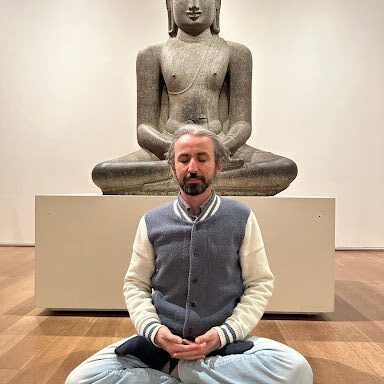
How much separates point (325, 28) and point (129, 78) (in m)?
1.97

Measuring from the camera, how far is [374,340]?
7.75 feet

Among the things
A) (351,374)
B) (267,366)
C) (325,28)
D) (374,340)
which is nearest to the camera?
(267,366)

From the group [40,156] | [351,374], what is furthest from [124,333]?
[40,156]

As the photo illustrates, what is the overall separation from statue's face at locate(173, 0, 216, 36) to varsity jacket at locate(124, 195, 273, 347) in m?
2.11

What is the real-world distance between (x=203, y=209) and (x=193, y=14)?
2186 mm

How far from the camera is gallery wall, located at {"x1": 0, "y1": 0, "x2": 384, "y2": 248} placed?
526 centimetres

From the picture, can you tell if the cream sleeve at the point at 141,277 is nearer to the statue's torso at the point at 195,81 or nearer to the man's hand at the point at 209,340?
the man's hand at the point at 209,340

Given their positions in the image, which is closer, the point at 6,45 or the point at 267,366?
the point at 267,366

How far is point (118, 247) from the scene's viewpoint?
9.26 ft

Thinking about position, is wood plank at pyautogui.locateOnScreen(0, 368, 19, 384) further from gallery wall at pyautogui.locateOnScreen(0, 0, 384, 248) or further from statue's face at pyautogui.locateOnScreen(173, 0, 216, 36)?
gallery wall at pyautogui.locateOnScreen(0, 0, 384, 248)

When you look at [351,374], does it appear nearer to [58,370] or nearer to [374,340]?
[374,340]

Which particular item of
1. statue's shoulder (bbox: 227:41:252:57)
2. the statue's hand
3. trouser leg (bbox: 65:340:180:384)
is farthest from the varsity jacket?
statue's shoulder (bbox: 227:41:252:57)

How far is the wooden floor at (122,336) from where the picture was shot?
1.97m

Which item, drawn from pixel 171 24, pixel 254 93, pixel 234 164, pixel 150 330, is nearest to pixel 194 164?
pixel 150 330
